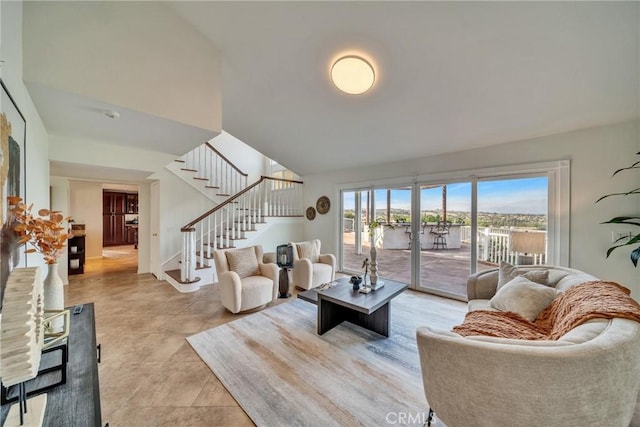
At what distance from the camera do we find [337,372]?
195cm

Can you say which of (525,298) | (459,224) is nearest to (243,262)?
(525,298)

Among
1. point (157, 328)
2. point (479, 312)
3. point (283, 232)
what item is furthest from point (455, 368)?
point (283, 232)

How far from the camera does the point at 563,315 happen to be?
153cm

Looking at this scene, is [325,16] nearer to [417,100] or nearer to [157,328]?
[417,100]

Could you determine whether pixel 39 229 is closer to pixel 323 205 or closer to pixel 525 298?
pixel 525 298

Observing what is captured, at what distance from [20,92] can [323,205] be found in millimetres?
4579

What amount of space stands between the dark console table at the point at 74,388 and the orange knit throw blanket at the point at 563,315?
6.49 ft

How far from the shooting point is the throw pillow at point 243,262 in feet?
10.8

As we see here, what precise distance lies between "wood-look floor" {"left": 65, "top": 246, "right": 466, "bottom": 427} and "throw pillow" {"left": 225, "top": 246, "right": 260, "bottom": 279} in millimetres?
566

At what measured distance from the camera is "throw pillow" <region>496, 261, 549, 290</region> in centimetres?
213

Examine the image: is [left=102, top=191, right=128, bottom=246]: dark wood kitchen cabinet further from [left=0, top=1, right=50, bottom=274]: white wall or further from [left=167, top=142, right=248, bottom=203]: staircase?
[left=0, top=1, right=50, bottom=274]: white wall

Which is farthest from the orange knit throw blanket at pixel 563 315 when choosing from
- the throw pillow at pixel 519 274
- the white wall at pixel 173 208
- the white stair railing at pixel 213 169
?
the white stair railing at pixel 213 169

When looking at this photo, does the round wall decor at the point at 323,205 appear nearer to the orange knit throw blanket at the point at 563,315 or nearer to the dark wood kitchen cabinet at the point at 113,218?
the orange knit throw blanket at the point at 563,315

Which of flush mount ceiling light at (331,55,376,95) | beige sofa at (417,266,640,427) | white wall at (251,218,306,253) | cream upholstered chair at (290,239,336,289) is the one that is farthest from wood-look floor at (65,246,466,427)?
flush mount ceiling light at (331,55,376,95)
